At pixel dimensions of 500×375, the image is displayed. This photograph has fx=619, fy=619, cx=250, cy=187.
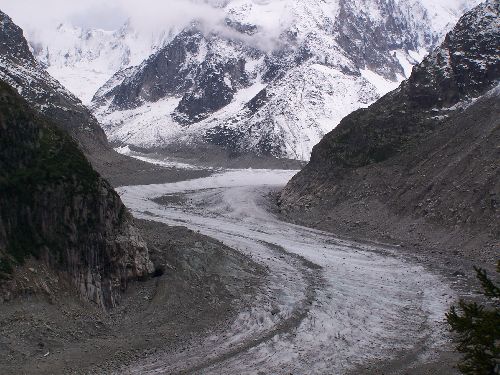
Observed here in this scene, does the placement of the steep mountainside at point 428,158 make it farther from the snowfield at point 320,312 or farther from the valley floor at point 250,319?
the valley floor at point 250,319

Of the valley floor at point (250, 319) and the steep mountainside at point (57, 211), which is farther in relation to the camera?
the steep mountainside at point (57, 211)

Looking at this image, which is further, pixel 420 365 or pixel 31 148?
pixel 31 148

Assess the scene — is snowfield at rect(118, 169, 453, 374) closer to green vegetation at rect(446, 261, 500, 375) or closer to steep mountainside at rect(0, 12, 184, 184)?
green vegetation at rect(446, 261, 500, 375)

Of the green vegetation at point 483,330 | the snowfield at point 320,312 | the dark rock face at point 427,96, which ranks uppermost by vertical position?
the dark rock face at point 427,96

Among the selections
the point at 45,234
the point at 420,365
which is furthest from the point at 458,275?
the point at 45,234

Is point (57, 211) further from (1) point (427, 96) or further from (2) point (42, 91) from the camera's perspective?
(2) point (42, 91)

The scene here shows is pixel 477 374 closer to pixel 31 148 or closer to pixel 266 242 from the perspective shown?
pixel 31 148

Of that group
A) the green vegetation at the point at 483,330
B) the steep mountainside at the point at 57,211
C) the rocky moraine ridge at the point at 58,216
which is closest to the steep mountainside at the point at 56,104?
the rocky moraine ridge at the point at 58,216
